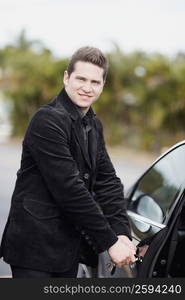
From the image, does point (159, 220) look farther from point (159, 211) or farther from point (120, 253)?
point (120, 253)

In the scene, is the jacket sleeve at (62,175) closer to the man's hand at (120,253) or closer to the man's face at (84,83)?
the man's hand at (120,253)

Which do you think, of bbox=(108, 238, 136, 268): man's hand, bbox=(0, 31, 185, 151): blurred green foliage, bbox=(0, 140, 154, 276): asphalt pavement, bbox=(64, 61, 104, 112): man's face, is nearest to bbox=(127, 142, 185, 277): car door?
bbox=(108, 238, 136, 268): man's hand

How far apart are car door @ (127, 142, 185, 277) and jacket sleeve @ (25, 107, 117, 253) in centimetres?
50

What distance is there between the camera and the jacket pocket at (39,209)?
237 cm

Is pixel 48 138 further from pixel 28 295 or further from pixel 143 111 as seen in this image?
pixel 143 111

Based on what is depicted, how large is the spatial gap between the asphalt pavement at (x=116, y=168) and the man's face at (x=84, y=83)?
2.85 metres

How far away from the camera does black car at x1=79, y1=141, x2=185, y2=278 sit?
2795mm

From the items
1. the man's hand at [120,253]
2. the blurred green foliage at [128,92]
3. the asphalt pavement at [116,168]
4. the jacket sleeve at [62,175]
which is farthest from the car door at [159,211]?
the blurred green foliage at [128,92]

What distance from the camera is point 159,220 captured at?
3.14m

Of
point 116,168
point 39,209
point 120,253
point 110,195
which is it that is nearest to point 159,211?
point 110,195

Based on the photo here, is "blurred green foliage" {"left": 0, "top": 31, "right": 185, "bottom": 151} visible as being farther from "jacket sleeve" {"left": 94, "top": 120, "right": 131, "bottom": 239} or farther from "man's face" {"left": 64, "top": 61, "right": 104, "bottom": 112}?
"man's face" {"left": 64, "top": 61, "right": 104, "bottom": 112}

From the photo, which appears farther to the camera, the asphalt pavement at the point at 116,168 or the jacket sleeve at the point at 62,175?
the asphalt pavement at the point at 116,168

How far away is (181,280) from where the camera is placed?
2641mm

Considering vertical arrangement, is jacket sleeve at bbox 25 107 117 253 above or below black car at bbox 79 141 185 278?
above
